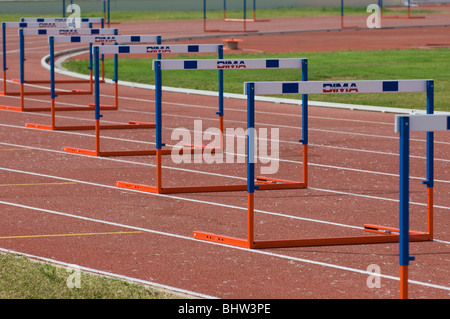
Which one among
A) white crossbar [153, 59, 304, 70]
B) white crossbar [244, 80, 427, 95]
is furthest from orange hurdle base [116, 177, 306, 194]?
white crossbar [244, 80, 427, 95]

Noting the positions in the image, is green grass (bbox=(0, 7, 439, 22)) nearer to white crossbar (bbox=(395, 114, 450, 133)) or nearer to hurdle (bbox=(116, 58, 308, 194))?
hurdle (bbox=(116, 58, 308, 194))

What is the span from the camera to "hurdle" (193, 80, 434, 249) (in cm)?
900

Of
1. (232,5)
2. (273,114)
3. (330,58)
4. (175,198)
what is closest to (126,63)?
(330,58)

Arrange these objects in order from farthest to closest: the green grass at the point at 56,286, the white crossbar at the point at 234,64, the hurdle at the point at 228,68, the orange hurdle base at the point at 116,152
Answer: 1. the orange hurdle base at the point at 116,152
2. the white crossbar at the point at 234,64
3. the hurdle at the point at 228,68
4. the green grass at the point at 56,286

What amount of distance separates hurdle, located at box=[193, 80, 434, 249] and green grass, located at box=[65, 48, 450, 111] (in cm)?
940

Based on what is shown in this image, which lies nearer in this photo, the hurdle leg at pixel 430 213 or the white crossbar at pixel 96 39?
the hurdle leg at pixel 430 213

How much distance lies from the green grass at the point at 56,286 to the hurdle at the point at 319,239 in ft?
5.77

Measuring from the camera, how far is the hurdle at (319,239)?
900 cm

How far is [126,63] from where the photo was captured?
28797 millimetres

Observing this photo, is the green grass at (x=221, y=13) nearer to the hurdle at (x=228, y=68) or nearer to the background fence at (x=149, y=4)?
the background fence at (x=149, y=4)
